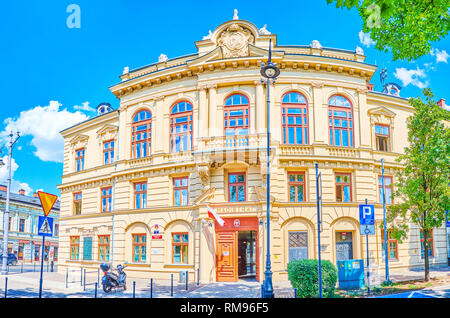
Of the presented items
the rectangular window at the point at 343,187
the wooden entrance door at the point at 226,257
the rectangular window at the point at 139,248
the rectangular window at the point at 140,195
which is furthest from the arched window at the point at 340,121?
the rectangular window at the point at 139,248

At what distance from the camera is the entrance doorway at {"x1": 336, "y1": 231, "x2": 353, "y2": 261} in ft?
73.8

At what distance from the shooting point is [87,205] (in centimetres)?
2969

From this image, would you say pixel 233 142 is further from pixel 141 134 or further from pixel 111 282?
pixel 111 282

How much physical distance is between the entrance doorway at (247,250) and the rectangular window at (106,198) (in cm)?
1047

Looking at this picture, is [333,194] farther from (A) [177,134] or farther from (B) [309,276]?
(A) [177,134]

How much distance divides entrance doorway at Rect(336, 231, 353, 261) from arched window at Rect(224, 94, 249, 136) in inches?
344

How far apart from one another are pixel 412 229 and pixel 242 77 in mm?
15227

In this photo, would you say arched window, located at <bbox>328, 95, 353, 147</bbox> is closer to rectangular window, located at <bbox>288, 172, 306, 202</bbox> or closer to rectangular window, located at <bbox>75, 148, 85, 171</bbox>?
rectangular window, located at <bbox>288, 172, 306, 202</bbox>

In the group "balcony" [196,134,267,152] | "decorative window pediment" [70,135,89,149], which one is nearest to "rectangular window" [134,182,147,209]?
"balcony" [196,134,267,152]

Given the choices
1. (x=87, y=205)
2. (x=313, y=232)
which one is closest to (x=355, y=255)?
(x=313, y=232)

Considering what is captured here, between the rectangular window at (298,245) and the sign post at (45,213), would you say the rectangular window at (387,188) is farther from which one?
the sign post at (45,213)

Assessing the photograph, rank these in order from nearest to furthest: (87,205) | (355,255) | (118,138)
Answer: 1. (355,255)
2. (118,138)
3. (87,205)

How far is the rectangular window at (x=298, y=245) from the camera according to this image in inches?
859

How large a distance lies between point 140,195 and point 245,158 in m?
8.55
